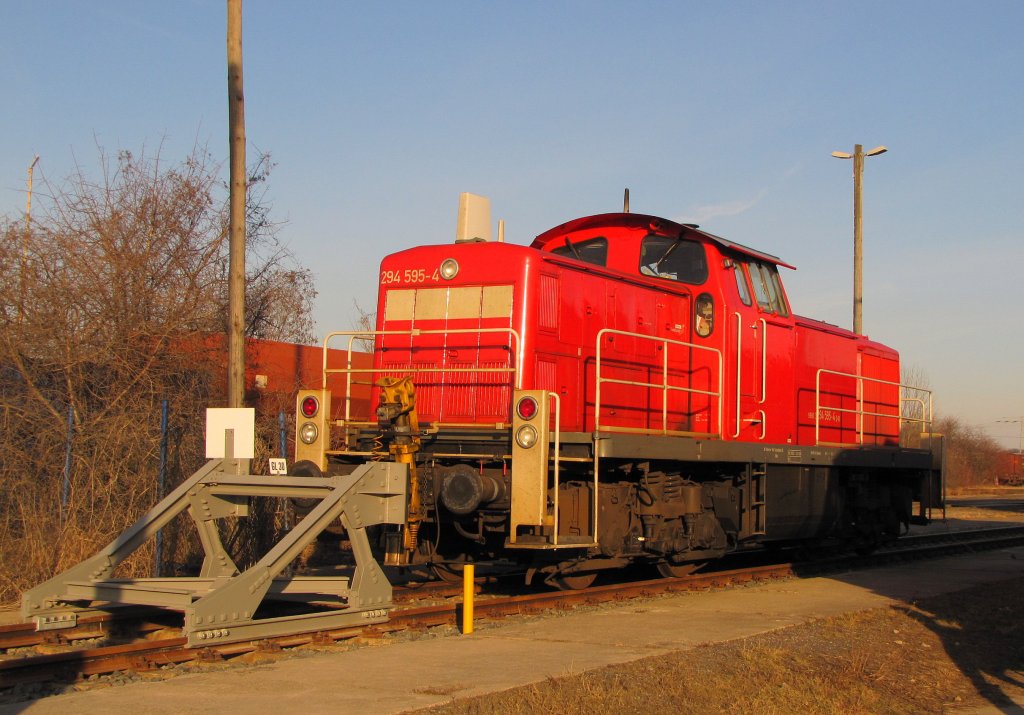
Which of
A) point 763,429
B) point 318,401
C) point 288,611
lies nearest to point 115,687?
point 288,611

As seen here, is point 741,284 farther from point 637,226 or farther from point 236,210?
point 236,210

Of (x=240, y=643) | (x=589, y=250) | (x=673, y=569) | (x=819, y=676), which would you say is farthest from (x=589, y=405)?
(x=240, y=643)

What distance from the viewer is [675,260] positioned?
463 inches

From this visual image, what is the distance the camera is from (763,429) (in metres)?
12.4

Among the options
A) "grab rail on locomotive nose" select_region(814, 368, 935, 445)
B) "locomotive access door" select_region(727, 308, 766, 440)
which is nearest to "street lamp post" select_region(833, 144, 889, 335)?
"grab rail on locomotive nose" select_region(814, 368, 935, 445)

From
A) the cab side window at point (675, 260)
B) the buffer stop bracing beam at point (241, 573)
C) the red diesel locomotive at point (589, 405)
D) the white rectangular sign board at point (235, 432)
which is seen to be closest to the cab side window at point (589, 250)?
the red diesel locomotive at point (589, 405)

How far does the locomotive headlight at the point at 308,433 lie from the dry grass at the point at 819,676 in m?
4.22

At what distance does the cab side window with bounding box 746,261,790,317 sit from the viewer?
40.9 feet

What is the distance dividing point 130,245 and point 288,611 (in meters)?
5.92

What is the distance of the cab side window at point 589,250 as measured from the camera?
11.8 m

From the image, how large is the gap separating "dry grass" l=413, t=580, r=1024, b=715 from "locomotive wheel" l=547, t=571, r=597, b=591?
2.59 metres

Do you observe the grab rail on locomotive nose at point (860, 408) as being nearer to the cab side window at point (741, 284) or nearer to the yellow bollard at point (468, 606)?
the cab side window at point (741, 284)

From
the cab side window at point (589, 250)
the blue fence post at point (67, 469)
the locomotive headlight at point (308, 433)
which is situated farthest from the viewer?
the cab side window at point (589, 250)

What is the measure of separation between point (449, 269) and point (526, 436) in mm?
2360
